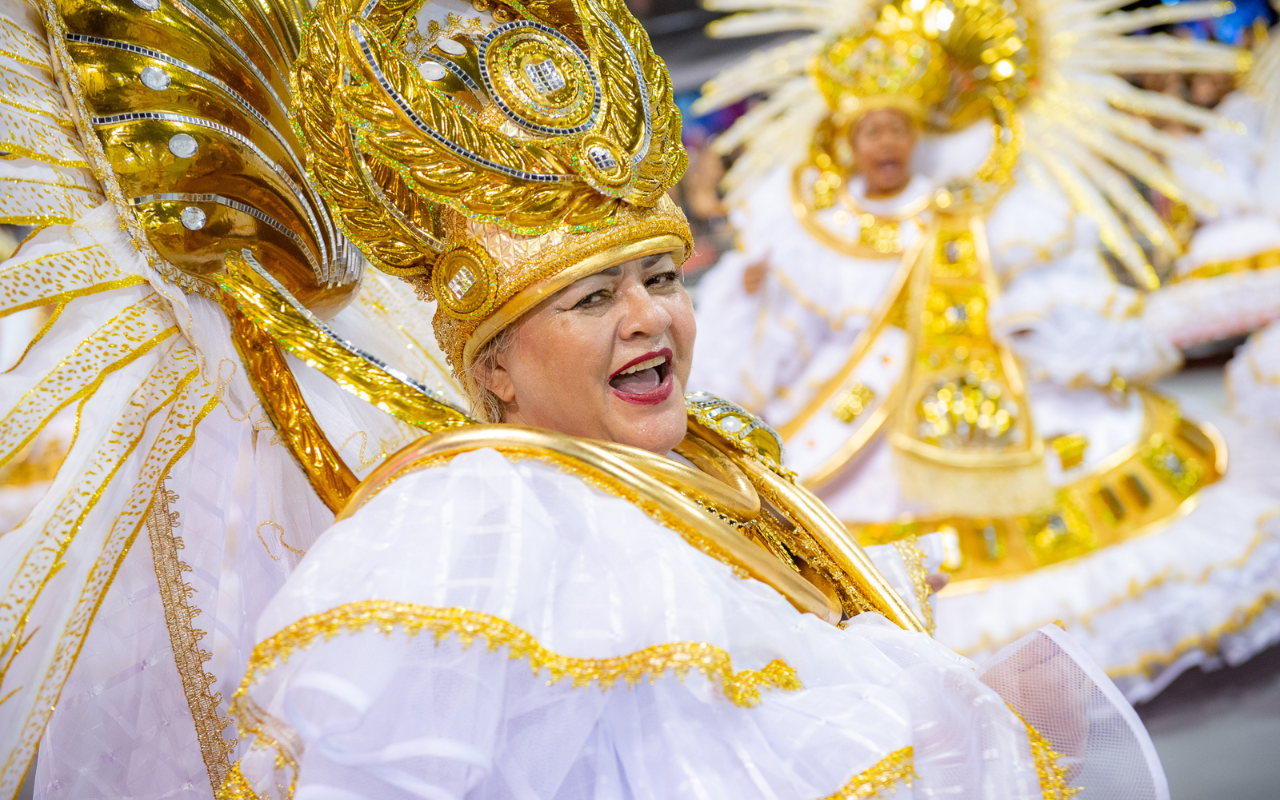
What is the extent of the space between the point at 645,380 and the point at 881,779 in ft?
1.86

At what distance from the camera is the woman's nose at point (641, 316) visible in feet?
3.76

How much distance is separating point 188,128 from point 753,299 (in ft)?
10.4

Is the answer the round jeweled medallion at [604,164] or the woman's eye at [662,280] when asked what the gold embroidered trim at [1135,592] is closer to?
the woman's eye at [662,280]

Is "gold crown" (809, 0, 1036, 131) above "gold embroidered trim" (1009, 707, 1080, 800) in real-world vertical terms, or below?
above

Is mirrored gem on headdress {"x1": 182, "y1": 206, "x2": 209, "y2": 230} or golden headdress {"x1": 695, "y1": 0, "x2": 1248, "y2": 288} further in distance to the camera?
golden headdress {"x1": 695, "y1": 0, "x2": 1248, "y2": 288}

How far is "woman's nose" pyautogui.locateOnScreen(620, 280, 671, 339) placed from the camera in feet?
3.76

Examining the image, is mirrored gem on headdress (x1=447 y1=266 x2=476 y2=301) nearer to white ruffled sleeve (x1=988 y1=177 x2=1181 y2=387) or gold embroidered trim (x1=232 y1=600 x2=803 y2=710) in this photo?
gold embroidered trim (x1=232 y1=600 x2=803 y2=710)

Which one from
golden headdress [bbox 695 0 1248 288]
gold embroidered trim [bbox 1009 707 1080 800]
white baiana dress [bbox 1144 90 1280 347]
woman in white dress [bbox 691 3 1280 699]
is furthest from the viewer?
white baiana dress [bbox 1144 90 1280 347]

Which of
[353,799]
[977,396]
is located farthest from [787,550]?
[977,396]

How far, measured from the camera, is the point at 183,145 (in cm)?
110

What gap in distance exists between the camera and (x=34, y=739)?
3.13 ft

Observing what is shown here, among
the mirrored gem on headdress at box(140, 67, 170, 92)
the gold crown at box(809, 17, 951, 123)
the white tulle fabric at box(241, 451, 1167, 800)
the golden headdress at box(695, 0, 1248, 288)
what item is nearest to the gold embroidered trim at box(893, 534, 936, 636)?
the white tulle fabric at box(241, 451, 1167, 800)

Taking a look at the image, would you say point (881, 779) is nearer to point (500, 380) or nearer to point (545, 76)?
point (500, 380)

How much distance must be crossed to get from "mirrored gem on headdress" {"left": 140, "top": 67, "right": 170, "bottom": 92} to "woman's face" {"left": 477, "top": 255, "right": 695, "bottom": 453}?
503mm
